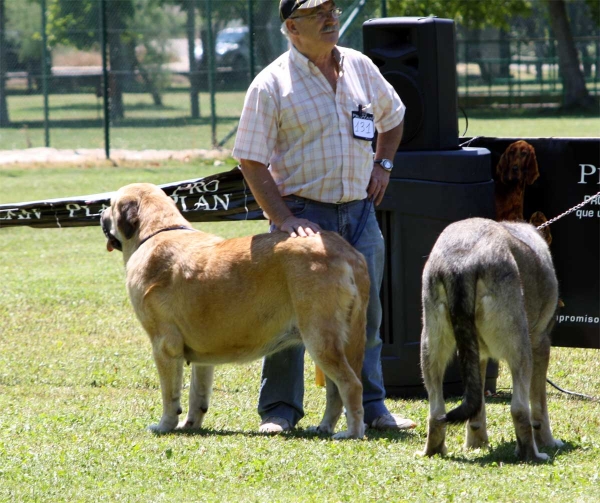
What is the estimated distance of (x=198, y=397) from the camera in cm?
578

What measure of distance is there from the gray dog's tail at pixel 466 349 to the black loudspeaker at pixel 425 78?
1.94m

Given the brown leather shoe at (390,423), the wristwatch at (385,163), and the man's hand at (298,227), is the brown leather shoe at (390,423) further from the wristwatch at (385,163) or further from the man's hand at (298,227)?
the wristwatch at (385,163)

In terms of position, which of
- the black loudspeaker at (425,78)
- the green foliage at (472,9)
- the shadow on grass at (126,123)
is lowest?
the black loudspeaker at (425,78)

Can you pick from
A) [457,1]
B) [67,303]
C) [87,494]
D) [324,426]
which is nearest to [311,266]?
[324,426]

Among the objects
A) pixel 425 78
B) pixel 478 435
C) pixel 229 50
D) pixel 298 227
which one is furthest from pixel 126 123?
pixel 478 435

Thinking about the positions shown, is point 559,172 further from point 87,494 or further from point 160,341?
point 87,494

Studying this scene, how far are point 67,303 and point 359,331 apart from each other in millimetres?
4954

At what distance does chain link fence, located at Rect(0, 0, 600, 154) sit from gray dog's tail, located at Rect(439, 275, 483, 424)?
17.3 metres

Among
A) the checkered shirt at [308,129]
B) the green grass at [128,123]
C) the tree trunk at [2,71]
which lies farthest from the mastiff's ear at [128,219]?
the tree trunk at [2,71]

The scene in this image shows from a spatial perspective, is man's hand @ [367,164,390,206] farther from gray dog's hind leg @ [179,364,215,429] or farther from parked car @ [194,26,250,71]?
parked car @ [194,26,250,71]

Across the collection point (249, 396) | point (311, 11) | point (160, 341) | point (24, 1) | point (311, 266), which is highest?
point (24, 1)

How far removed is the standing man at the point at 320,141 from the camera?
531 cm

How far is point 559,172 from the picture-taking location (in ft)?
21.6

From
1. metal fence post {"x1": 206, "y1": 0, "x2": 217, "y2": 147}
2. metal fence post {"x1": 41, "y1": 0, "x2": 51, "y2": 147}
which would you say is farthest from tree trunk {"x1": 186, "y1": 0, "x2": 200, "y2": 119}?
metal fence post {"x1": 41, "y1": 0, "x2": 51, "y2": 147}
